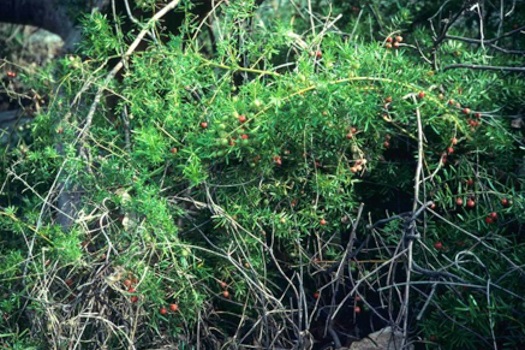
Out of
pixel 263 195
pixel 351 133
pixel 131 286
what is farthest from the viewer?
pixel 263 195

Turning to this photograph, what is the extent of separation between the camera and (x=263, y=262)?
12.3 ft

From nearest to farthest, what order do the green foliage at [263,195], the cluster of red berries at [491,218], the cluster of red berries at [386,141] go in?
the green foliage at [263,195] < the cluster of red berries at [491,218] < the cluster of red berries at [386,141]

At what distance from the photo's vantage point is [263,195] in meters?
3.86

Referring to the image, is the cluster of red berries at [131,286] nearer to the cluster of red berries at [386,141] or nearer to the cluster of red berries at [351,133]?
the cluster of red berries at [351,133]

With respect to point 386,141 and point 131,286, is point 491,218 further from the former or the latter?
point 131,286

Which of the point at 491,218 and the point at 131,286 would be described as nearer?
the point at 131,286

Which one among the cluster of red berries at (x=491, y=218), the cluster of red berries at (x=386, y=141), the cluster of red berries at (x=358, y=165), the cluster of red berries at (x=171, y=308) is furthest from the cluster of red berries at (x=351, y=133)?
the cluster of red berries at (x=171, y=308)

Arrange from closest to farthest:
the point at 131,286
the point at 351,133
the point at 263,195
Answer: the point at 131,286 < the point at 351,133 < the point at 263,195

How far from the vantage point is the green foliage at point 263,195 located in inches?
139

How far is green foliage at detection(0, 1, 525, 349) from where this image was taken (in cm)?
353

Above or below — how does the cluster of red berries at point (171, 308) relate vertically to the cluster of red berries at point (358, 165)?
below

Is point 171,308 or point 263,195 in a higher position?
point 263,195

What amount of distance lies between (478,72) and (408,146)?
1.73ft

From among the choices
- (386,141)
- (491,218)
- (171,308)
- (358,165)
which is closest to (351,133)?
(358,165)
